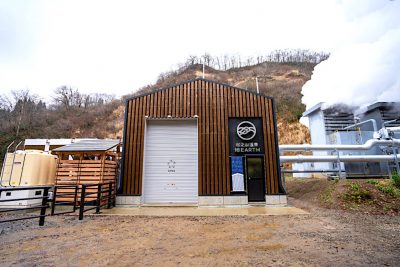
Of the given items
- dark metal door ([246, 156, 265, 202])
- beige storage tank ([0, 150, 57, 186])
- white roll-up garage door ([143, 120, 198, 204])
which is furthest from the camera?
white roll-up garage door ([143, 120, 198, 204])

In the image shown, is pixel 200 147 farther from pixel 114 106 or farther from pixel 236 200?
pixel 114 106

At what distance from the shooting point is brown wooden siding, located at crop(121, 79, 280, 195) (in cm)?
906

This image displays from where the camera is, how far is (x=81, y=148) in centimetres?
883

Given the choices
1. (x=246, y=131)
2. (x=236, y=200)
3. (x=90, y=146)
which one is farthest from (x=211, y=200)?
(x=90, y=146)

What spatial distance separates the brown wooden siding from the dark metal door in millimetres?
245

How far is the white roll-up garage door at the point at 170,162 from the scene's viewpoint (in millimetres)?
9391

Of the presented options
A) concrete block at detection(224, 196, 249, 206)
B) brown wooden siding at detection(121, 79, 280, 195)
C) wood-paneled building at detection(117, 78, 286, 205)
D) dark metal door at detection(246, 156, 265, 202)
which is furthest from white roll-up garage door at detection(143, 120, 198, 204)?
dark metal door at detection(246, 156, 265, 202)

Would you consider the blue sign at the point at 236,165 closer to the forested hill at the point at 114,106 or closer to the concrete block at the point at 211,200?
the concrete block at the point at 211,200

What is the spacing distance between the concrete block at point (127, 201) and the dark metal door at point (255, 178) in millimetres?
4639

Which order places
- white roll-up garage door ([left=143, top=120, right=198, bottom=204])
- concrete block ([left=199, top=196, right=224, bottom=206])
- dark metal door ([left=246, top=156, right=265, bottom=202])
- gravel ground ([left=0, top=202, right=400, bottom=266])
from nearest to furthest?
gravel ground ([left=0, top=202, right=400, bottom=266]), concrete block ([left=199, top=196, right=224, bottom=206]), dark metal door ([left=246, top=156, right=265, bottom=202]), white roll-up garage door ([left=143, top=120, right=198, bottom=204])

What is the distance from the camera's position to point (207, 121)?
972 cm

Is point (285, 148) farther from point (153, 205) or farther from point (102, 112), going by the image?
point (102, 112)

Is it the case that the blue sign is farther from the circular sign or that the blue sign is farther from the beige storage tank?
the beige storage tank

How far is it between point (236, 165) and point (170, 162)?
2937 mm
